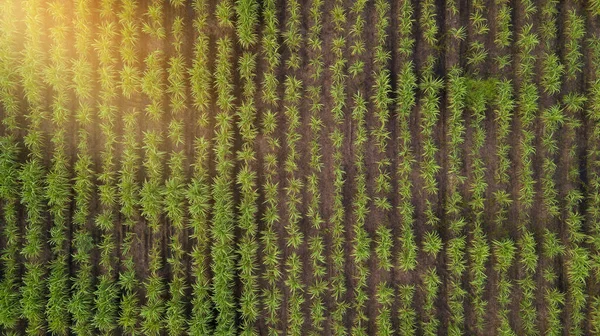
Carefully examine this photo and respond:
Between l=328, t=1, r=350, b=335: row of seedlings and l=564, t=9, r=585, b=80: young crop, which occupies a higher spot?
l=564, t=9, r=585, b=80: young crop

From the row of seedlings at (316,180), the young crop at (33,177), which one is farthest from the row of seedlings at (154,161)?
the row of seedlings at (316,180)

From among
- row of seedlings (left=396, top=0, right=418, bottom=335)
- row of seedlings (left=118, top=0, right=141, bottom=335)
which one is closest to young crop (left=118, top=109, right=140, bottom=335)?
row of seedlings (left=118, top=0, right=141, bottom=335)

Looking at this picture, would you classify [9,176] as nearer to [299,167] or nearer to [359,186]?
[299,167]

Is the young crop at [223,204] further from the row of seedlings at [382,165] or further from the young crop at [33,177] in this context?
the young crop at [33,177]

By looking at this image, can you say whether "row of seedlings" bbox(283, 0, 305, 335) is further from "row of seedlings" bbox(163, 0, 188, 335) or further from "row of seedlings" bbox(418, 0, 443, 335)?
"row of seedlings" bbox(418, 0, 443, 335)

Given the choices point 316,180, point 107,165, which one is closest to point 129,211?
point 107,165

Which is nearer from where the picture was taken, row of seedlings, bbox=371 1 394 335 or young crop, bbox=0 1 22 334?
young crop, bbox=0 1 22 334

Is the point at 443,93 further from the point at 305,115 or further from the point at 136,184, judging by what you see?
the point at 136,184

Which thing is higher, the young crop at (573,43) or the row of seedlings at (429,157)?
the young crop at (573,43)

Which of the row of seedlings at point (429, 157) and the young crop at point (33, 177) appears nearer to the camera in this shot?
the young crop at point (33, 177)

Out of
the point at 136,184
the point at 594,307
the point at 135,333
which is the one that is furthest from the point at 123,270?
the point at 594,307
